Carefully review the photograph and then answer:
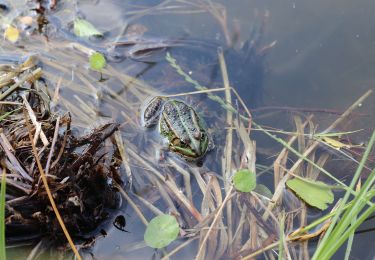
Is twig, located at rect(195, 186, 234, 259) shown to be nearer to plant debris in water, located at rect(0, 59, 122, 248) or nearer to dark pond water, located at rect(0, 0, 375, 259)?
dark pond water, located at rect(0, 0, 375, 259)

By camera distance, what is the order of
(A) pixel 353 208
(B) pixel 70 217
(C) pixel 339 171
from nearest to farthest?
(A) pixel 353 208 < (B) pixel 70 217 < (C) pixel 339 171

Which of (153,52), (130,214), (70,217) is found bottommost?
(130,214)

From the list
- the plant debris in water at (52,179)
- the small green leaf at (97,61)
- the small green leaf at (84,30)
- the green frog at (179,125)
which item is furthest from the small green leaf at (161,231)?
the small green leaf at (84,30)

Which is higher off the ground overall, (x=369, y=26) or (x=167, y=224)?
(x=369, y=26)

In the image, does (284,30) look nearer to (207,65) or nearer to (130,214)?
(207,65)

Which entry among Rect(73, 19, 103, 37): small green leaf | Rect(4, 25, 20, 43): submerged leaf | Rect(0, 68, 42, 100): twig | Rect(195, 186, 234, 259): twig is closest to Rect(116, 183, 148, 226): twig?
Rect(195, 186, 234, 259): twig

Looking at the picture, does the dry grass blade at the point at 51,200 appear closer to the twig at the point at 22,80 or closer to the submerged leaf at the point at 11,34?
the twig at the point at 22,80

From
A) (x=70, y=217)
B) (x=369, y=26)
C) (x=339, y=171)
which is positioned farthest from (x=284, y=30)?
(x=70, y=217)
